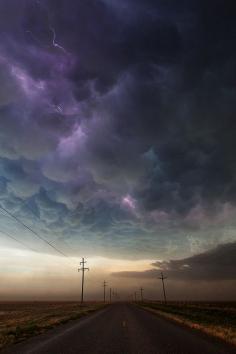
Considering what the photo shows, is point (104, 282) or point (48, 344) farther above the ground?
point (104, 282)

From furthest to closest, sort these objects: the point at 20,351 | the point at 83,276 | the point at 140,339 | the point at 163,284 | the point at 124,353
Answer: the point at 163,284, the point at 83,276, the point at 140,339, the point at 20,351, the point at 124,353

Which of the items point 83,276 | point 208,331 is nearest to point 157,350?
point 208,331

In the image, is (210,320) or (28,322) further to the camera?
(210,320)

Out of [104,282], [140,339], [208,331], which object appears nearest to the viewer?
[140,339]

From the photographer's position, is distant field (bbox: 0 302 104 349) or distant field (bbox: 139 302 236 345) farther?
distant field (bbox: 139 302 236 345)

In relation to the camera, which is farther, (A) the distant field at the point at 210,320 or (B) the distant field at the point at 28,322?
(A) the distant field at the point at 210,320

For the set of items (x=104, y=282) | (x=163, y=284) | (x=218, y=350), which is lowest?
(x=218, y=350)

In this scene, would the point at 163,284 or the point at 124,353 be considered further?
the point at 163,284

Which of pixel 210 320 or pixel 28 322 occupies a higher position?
pixel 28 322

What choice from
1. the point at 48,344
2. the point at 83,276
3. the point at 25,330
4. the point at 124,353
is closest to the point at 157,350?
the point at 124,353

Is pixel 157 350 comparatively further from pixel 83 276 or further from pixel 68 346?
pixel 83 276
